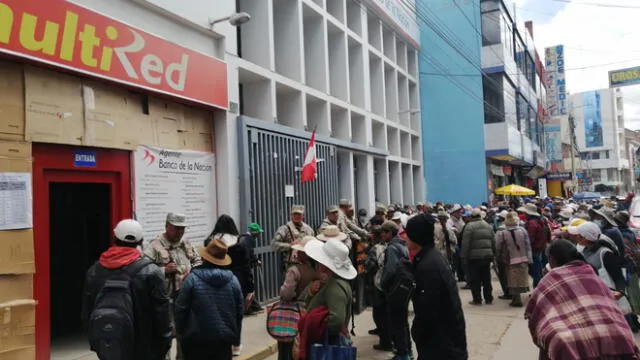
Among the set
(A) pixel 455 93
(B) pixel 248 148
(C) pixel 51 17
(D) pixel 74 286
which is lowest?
(D) pixel 74 286

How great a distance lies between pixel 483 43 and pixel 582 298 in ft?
74.8

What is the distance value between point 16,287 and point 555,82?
4655cm

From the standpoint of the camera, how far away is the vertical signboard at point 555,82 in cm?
4216

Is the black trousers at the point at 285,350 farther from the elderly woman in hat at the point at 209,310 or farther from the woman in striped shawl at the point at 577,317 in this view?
the woman in striped shawl at the point at 577,317

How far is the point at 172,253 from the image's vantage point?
5.39 m

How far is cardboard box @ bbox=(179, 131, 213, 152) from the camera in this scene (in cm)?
819

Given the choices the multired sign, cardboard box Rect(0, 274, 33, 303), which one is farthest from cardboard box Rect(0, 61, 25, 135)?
cardboard box Rect(0, 274, 33, 303)

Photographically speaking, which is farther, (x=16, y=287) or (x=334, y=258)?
(x=16, y=287)

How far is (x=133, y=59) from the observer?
22.6 feet

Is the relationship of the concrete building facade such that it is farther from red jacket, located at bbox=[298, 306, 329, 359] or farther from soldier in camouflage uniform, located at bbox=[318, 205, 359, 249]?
red jacket, located at bbox=[298, 306, 329, 359]

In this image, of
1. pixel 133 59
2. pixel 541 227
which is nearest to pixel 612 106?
pixel 541 227

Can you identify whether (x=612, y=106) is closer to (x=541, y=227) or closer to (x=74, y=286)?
(x=541, y=227)

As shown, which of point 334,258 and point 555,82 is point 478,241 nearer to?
point 334,258

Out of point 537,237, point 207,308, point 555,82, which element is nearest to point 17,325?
point 207,308
